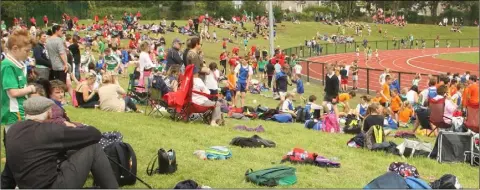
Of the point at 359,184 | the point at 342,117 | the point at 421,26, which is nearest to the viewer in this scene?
the point at 359,184

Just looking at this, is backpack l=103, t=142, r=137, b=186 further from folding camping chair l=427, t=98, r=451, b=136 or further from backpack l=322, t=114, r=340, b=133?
folding camping chair l=427, t=98, r=451, b=136

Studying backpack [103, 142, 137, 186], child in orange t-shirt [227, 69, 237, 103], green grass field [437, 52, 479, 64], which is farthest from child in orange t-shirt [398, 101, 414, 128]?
green grass field [437, 52, 479, 64]

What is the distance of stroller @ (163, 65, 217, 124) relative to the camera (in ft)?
37.5

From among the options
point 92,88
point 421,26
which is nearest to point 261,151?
point 92,88

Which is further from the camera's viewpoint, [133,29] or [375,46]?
[375,46]

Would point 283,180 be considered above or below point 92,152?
below

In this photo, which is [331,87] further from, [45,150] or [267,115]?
[45,150]


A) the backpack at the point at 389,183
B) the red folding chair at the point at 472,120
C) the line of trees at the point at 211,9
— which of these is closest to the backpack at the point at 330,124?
the red folding chair at the point at 472,120

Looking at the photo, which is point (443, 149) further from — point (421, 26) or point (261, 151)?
point (421, 26)

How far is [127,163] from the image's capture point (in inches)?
283

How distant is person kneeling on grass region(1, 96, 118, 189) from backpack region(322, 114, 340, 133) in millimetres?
8051

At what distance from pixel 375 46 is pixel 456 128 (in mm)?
49186

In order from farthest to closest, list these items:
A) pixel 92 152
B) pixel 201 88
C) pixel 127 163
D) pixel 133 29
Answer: pixel 133 29 → pixel 201 88 → pixel 127 163 → pixel 92 152

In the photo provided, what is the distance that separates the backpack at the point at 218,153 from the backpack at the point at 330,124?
14.8 ft
